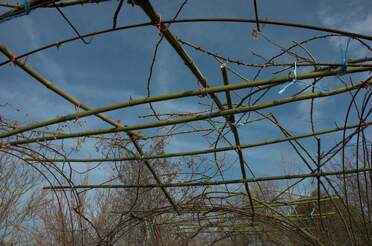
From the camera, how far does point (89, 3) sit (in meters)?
1.74

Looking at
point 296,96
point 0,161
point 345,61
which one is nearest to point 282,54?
point 296,96

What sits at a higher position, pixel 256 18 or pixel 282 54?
pixel 282 54

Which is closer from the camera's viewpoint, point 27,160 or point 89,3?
point 89,3

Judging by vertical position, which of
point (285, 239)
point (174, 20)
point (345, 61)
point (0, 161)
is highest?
point (0, 161)

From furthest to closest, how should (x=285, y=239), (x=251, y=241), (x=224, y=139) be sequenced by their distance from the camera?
(x=251, y=241) → (x=285, y=239) → (x=224, y=139)

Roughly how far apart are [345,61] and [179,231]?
16.7 ft

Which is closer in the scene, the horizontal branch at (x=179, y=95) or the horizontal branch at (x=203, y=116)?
the horizontal branch at (x=179, y=95)

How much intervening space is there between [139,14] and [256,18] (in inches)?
20.6

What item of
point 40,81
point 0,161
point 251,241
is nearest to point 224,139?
point 40,81

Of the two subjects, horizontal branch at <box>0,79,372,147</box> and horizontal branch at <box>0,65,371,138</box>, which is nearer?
horizontal branch at <box>0,65,371,138</box>

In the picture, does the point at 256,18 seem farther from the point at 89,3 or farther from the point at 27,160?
the point at 27,160

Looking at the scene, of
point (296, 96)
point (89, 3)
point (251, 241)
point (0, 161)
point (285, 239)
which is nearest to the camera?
point (89, 3)

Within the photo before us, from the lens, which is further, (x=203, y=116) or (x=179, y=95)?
(x=203, y=116)

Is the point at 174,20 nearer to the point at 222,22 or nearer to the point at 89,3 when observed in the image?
the point at 222,22
